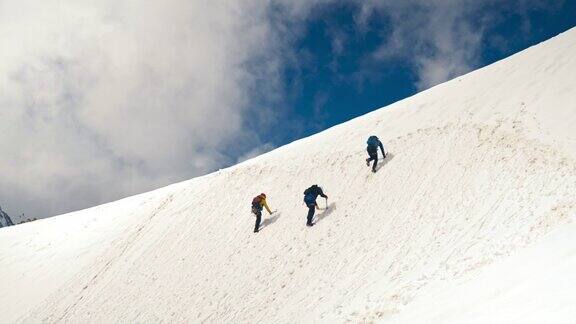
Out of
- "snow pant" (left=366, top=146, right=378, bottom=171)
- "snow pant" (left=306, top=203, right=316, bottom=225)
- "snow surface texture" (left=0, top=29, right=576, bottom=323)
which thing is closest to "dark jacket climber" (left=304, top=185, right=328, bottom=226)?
"snow pant" (left=306, top=203, right=316, bottom=225)

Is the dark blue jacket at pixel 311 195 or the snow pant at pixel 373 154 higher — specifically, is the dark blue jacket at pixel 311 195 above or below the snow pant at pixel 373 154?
below

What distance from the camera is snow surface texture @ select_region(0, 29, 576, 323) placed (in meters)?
12.9

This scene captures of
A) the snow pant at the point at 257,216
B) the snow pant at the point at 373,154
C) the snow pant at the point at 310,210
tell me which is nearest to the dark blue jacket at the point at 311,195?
the snow pant at the point at 310,210

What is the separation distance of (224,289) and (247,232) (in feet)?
14.2

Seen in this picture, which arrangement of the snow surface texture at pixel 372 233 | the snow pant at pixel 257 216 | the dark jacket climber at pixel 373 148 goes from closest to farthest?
the snow surface texture at pixel 372 233, the snow pant at pixel 257 216, the dark jacket climber at pixel 373 148

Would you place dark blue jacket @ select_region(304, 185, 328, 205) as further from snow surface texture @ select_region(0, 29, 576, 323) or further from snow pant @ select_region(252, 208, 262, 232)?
snow pant @ select_region(252, 208, 262, 232)

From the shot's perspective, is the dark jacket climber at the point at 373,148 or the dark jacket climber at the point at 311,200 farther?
the dark jacket climber at the point at 373,148

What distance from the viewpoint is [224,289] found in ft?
66.5

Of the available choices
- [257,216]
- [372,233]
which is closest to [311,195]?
[257,216]

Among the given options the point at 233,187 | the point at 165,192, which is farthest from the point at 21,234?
the point at 233,187

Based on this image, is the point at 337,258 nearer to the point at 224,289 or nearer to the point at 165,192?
the point at 224,289

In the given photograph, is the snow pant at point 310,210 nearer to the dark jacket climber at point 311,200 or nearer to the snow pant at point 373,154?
the dark jacket climber at point 311,200

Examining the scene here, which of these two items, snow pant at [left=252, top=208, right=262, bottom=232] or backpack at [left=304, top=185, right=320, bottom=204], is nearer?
backpack at [left=304, top=185, right=320, bottom=204]

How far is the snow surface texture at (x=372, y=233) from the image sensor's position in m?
12.9
